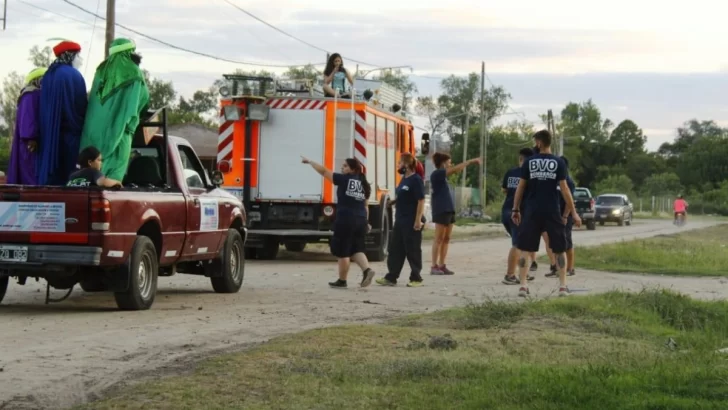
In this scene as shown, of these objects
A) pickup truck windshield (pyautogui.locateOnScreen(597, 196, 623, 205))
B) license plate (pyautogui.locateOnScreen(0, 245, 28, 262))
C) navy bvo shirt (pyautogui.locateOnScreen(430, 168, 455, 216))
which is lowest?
license plate (pyautogui.locateOnScreen(0, 245, 28, 262))

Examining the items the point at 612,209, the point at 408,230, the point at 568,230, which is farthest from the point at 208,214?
the point at 612,209

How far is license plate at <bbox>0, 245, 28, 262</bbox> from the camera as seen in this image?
11883 mm

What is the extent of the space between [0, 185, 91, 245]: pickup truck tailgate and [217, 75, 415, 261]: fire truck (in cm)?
1018

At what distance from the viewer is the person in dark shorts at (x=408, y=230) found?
663 inches

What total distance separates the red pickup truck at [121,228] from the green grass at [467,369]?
2.64m

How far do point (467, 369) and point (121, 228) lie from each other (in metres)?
4.92

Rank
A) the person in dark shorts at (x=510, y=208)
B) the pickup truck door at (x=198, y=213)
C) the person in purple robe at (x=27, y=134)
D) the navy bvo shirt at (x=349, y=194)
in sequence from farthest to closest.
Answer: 1. the person in dark shorts at (x=510, y=208)
2. the navy bvo shirt at (x=349, y=194)
3. the pickup truck door at (x=198, y=213)
4. the person in purple robe at (x=27, y=134)

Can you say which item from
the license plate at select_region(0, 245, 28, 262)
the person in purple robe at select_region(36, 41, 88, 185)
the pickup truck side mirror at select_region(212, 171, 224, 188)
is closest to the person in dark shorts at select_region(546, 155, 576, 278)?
the pickup truck side mirror at select_region(212, 171, 224, 188)

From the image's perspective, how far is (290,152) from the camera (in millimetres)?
22234

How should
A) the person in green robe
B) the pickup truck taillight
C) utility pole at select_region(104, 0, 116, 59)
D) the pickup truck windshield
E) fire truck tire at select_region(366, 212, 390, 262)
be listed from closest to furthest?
the pickup truck taillight → the person in green robe → fire truck tire at select_region(366, 212, 390, 262) → utility pole at select_region(104, 0, 116, 59) → the pickup truck windshield

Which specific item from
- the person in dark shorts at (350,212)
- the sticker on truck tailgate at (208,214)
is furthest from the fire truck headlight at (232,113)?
the sticker on truck tailgate at (208,214)

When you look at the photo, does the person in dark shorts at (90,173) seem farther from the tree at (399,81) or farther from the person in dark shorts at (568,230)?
the tree at (399,81)

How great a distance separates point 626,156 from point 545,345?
440 feet

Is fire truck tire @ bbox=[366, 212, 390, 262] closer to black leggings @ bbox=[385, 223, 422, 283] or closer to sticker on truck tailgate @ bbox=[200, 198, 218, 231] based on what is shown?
black leggings @ bbox=[385, 223, 422, 283]
